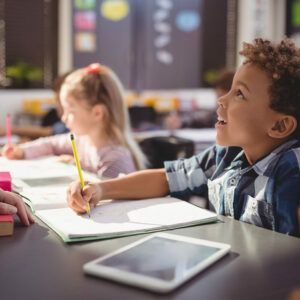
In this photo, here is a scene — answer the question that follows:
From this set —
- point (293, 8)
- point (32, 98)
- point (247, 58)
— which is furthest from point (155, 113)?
point (247, 58)

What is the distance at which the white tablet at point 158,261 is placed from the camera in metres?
0.80

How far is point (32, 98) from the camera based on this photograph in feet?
16.6

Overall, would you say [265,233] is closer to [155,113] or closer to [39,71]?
[155,113]

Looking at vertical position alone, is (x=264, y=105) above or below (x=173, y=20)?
below

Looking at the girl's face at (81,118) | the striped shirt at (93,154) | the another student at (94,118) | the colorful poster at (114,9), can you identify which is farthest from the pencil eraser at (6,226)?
the colorful poster at (114,9)

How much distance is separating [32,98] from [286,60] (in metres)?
3.98

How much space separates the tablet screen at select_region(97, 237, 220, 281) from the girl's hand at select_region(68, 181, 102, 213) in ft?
0.96

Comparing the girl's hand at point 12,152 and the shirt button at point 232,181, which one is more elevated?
the shirt button at point 232,181

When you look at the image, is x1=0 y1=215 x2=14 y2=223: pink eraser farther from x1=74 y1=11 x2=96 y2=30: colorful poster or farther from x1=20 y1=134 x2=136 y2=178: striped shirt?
x1=74 y1=11 x2=96 y2=30: colorful poster

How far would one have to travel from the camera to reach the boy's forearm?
141 centimetres

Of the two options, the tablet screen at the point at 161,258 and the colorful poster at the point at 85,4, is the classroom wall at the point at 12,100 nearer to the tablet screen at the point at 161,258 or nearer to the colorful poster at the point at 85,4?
the colorful poster at the point at 85,4

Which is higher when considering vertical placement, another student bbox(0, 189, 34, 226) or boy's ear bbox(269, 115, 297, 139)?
boy's ear bbox(269, 115, 297, 139)

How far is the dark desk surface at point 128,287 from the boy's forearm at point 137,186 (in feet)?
0.97

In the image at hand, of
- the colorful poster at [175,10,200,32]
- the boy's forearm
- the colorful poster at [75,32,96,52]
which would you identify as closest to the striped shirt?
the boy's forearm
